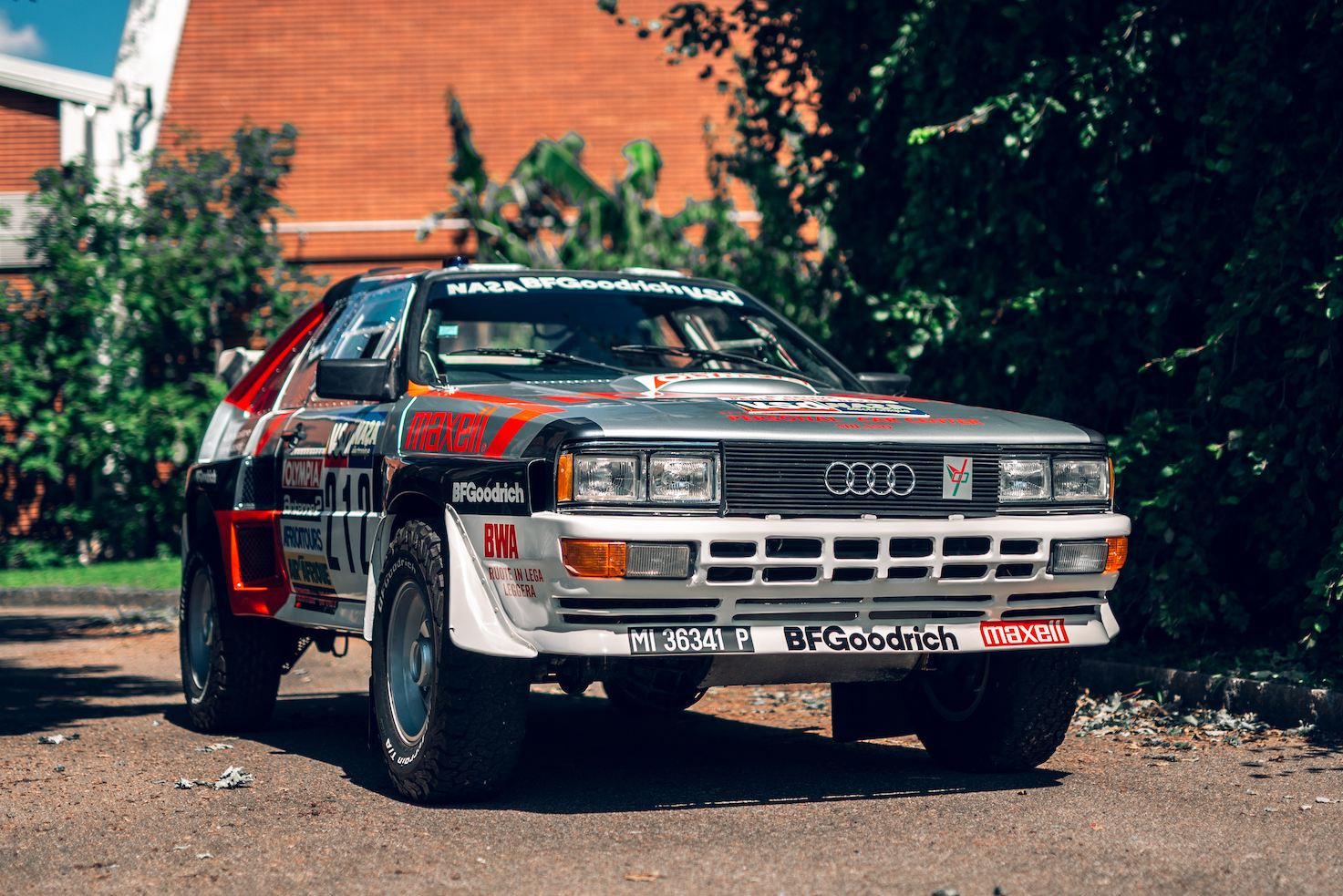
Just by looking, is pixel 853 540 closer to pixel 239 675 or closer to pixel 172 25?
pixel 239 675

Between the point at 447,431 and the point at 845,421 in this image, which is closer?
the point at 845,421

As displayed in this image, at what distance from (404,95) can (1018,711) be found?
63.4 ft

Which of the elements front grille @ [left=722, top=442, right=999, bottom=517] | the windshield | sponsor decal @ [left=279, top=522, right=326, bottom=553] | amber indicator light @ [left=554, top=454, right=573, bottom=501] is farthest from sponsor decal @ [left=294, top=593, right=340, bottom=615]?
front grille @ [left=722, top=442, right=999, bottom=517]

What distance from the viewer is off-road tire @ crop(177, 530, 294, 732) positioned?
686 cm

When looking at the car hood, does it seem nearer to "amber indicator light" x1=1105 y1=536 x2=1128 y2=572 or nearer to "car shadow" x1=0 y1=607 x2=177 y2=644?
"amber indicator light" x1=1105 y1=536 x2=1128 y2=572

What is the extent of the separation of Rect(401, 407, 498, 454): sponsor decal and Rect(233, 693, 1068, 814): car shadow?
1199mm

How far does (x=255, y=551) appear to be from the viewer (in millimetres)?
6801

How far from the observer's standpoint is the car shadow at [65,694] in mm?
7398

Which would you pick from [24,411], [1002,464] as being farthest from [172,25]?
[1002,464]

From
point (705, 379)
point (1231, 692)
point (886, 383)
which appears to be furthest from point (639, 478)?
point (1231, 692)

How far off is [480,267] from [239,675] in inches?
85.0

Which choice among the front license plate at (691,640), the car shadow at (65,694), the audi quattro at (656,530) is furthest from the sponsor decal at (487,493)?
the car shadow at (65,694)

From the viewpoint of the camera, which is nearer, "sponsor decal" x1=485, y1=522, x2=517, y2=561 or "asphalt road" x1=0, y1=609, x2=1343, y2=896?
"asphalt road" x1=0, y1=609, x2=1343, y2=896

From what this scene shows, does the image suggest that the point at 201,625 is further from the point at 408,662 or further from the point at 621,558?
the point at 621,558
